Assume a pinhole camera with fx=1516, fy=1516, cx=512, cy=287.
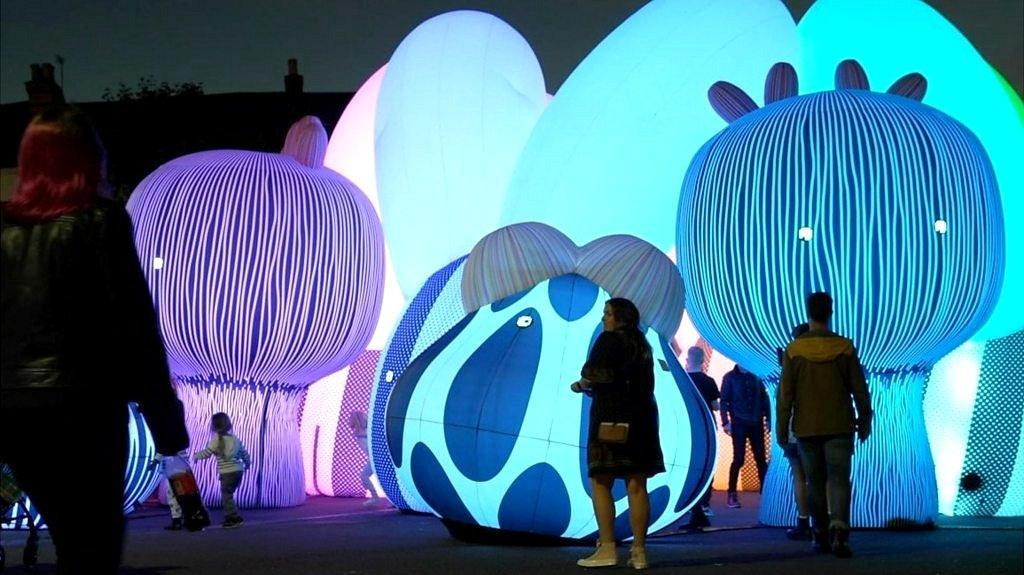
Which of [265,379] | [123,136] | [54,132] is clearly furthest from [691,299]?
[123,136]

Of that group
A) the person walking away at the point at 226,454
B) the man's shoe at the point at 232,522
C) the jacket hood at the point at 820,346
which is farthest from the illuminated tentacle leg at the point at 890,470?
the person walking away at the point at 226,454

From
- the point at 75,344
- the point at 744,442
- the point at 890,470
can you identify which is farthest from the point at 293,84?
the point at 75,344

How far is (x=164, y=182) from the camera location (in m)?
13.2

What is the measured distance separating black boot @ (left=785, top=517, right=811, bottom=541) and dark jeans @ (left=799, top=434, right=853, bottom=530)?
1015 millimetres

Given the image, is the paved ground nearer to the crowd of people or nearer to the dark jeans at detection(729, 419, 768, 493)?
the dark jeans at detection(729, 419, 768, 493)

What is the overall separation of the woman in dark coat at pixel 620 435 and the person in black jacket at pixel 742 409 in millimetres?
5794

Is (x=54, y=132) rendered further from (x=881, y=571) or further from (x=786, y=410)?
(x=786, y=410)

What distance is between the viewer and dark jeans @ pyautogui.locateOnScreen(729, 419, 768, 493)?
13.4 meters

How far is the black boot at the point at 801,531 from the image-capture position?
945 cm

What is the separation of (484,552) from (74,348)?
17.3 ft

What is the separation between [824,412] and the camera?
8234 mm

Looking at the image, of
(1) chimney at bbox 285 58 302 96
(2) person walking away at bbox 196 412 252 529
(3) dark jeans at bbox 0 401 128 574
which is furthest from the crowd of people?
(1) chimney at bbox 285 58 302 96

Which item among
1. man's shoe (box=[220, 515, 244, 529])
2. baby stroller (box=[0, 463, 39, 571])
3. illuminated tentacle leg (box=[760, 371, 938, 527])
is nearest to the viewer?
baby stroller (box=[0, 463, 39, 571])

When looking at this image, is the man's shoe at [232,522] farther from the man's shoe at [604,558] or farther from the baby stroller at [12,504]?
the man's shoe at [604,558]
